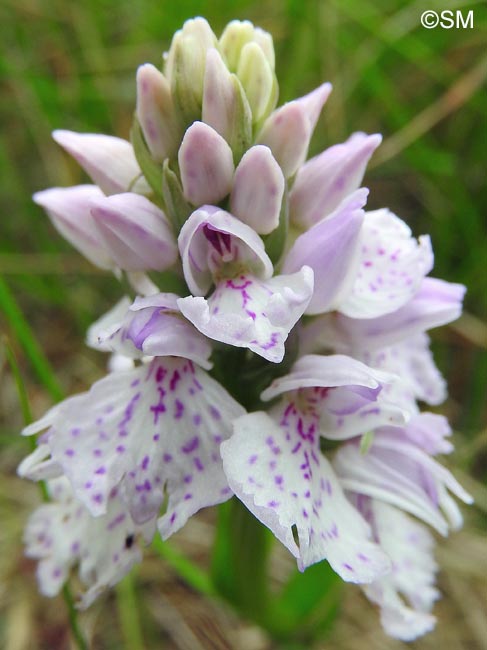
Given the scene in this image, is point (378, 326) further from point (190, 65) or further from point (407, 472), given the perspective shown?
point (190, 65)

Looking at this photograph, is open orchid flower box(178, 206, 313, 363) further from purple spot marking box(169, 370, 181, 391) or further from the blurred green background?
the blurred green background

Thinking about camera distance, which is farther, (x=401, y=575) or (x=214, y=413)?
(x=401, y=575)

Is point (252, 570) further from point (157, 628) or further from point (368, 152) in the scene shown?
point (368, 152)

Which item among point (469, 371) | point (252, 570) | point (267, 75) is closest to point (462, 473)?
point (469, 371)

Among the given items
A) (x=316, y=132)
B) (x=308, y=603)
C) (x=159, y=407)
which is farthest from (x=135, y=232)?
(x=316, y=132)

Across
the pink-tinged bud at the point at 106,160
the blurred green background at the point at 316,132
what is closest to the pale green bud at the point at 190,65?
the pink-tinged bud at the point at 106,160
